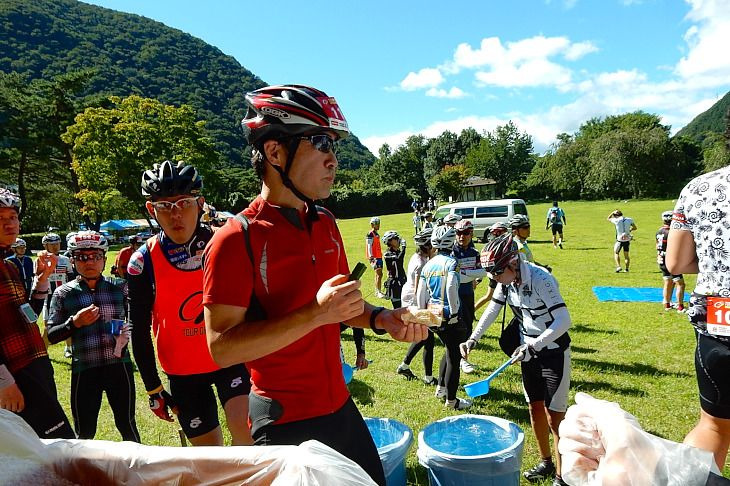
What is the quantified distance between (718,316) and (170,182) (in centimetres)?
402

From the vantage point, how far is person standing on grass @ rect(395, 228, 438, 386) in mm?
6980

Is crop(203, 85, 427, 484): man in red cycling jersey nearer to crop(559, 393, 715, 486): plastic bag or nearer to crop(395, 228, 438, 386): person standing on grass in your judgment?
crop(559, 393, 715, 486): plastic bag

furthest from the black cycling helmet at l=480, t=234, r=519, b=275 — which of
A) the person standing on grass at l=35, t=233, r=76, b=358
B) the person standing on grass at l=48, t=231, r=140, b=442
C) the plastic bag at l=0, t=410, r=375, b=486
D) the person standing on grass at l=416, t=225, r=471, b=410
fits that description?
the person standing on grass at l=35, t=233, r=76, b=358

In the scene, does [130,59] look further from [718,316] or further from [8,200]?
[718,316]

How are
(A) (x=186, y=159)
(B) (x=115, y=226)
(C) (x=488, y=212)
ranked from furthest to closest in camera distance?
(B) (x=115, y=226) < (A) (x=186, y=159) < (C) (x=488, y=212)

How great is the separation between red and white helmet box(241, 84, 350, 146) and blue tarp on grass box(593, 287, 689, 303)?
1160cm

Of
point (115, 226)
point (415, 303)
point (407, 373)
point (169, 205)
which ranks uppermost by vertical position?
point (169, 205)

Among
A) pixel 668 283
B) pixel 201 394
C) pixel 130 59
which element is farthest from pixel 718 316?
pixel 130 59

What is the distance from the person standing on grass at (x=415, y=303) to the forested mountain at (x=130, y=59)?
284 ft

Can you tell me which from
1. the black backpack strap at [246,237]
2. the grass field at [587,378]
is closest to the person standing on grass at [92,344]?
the grass field at [587,378]

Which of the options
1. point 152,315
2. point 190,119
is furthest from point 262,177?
point 190,119

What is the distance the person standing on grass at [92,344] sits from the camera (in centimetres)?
376

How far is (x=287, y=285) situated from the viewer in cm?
189

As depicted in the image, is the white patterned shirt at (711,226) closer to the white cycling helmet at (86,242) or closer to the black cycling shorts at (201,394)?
the black cycling shorts at (201,394)
